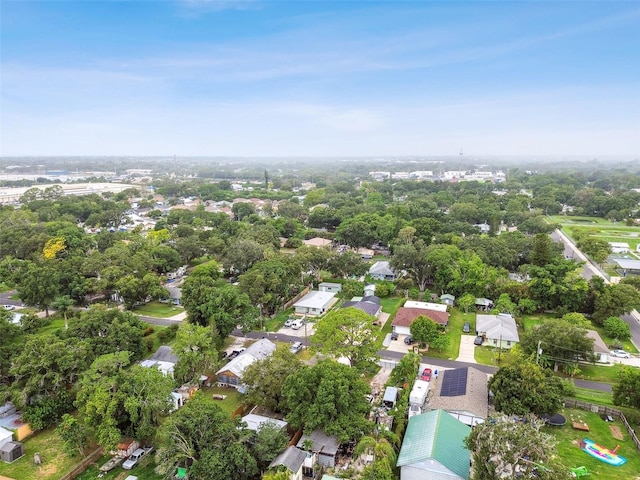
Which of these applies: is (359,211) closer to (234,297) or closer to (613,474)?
(234,297)

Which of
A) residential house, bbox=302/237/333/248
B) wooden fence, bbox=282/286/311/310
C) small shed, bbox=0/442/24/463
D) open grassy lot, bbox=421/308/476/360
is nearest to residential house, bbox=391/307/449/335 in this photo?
open grassy lot, bbox=421/308/476/360

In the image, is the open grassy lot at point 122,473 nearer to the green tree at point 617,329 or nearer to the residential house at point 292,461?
the residential house at point 292,461

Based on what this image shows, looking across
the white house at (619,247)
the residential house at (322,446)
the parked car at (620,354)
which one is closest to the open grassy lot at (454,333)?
the parked car at (620,354)

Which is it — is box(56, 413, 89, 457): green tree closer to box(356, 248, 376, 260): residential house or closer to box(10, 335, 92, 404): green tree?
box(10, 335, 92, 404): green tree

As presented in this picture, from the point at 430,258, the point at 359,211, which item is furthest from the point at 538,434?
the point at 359,211

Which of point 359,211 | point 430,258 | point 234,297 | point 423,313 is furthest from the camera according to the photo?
point 359,211

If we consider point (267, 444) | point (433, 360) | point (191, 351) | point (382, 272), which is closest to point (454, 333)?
point (433, 360)
